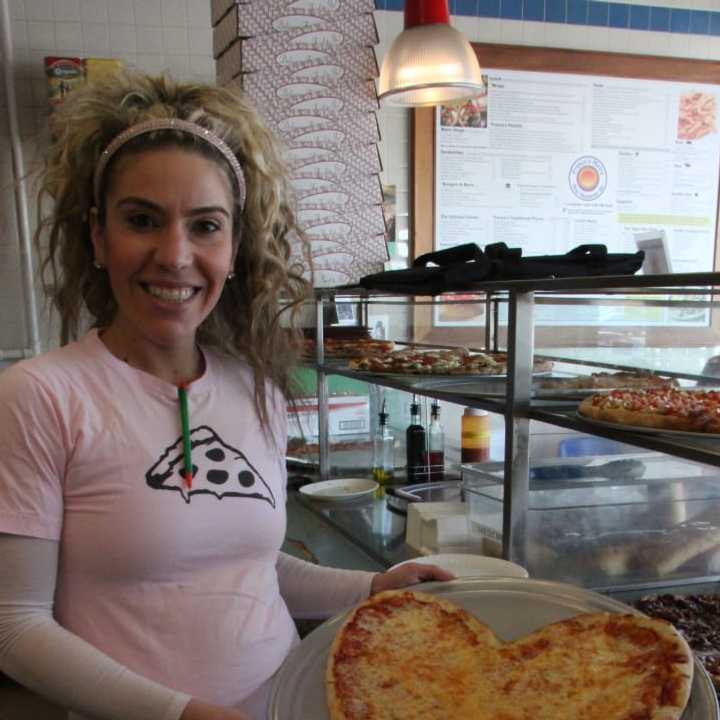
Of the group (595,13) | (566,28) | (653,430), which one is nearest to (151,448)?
(653,430)

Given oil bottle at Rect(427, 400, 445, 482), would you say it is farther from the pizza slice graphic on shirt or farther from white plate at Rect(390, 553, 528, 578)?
the pizza slice graphic on shirt

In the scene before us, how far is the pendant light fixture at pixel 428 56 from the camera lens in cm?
230

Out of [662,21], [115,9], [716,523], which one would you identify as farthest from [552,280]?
[662,21]

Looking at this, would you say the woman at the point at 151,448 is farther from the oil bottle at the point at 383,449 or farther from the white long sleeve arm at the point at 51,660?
the oil bottle at the point at 383,449

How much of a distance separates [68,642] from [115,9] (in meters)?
3.20

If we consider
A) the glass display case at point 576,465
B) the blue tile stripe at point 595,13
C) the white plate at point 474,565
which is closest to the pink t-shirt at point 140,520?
the white plate at point 474,565

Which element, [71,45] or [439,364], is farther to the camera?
[71,45]

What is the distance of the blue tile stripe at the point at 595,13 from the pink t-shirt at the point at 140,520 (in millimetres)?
3177

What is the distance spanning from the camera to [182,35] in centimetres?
332

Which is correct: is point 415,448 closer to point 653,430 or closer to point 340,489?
point 340,489

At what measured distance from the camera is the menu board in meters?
3.64

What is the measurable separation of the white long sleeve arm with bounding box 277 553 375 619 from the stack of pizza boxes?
1454 millimetres

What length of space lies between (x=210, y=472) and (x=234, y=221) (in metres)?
0.40

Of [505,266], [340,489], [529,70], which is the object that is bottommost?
[340,489]
